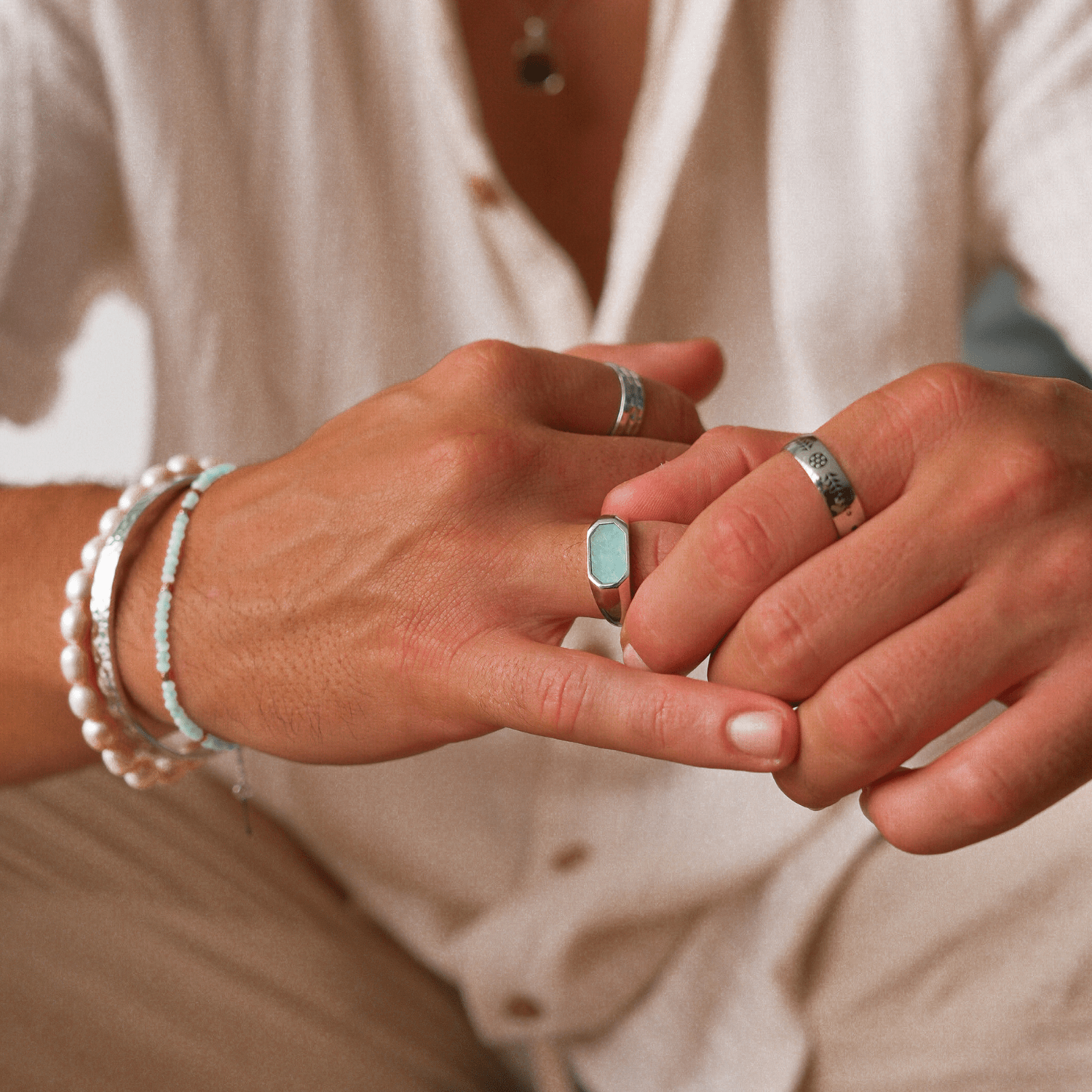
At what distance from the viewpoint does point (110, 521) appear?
710 mm

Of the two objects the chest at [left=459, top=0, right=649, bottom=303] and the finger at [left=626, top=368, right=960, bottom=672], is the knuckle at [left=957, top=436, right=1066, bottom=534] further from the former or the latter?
the chest at [left=459, top=0, right=649, bottom=303]

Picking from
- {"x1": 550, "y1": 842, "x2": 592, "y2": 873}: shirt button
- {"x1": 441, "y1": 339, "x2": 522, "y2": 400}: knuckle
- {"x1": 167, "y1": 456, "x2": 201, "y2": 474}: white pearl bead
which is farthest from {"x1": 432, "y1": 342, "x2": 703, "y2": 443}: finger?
{"x1": 550, "y1": 842, "x2": 592, "y2": 873}: shirt button

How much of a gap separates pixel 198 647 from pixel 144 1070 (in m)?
0.42

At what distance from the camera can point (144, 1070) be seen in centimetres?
81

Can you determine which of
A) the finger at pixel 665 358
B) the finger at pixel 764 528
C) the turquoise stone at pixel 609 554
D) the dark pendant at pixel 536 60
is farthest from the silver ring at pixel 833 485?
the dark pendant at pixel 536 60

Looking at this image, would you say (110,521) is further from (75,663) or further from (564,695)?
(564,695)

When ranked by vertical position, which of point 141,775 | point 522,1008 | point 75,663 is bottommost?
point 522,1008

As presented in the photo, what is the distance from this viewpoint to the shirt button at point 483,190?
0.94m

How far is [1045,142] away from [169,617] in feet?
3.00

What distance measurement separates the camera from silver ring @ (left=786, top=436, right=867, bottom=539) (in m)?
0.53

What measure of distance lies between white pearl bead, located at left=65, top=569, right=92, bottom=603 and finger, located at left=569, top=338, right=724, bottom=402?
1.32 ft

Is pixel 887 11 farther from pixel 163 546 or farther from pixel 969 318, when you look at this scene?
pixel 163 546

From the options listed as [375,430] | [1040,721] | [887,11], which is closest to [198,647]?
[375,430]

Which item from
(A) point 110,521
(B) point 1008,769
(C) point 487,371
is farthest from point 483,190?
(B) point 1008,769
